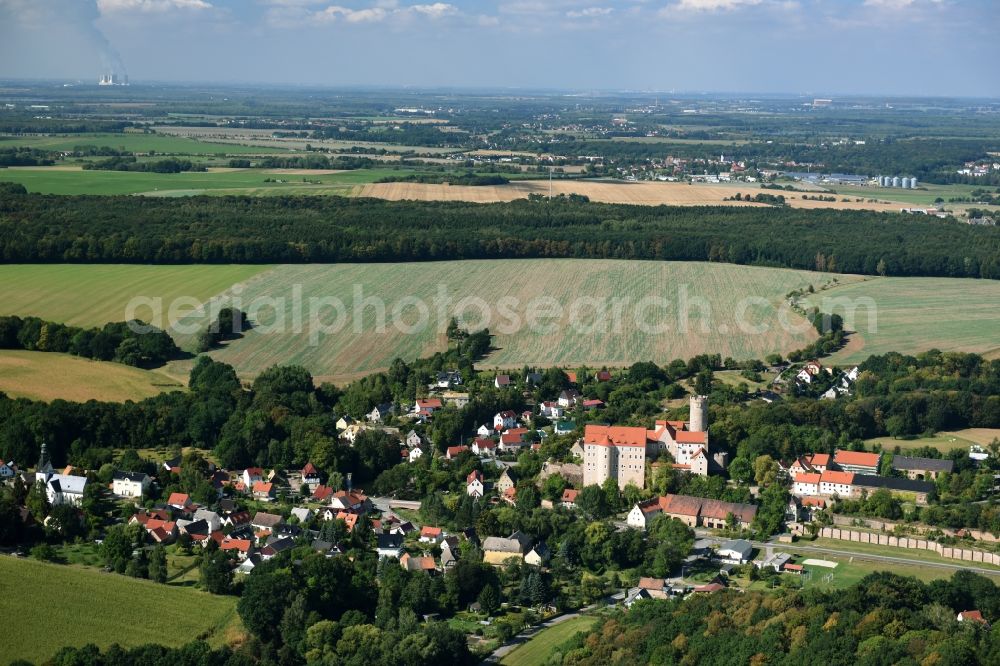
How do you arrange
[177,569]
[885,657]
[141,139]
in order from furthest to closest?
[141,139] < [177,569] < [885,657]

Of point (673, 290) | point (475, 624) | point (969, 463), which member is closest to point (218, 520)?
point (475, 624)

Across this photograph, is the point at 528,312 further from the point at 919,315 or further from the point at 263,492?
the point at 263,492

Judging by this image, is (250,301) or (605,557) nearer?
(605,557)

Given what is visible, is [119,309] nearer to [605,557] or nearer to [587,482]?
[587,482]

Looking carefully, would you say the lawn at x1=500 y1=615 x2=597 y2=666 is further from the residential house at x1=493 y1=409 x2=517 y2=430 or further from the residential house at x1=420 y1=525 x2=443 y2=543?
the residential house at x1=493 y1=409 x2=517 y2=430

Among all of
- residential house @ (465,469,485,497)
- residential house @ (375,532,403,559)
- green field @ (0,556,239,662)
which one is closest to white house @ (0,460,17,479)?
green field @ (0,556,239,662)

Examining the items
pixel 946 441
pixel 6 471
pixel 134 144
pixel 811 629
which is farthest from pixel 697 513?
pixel 134 144
